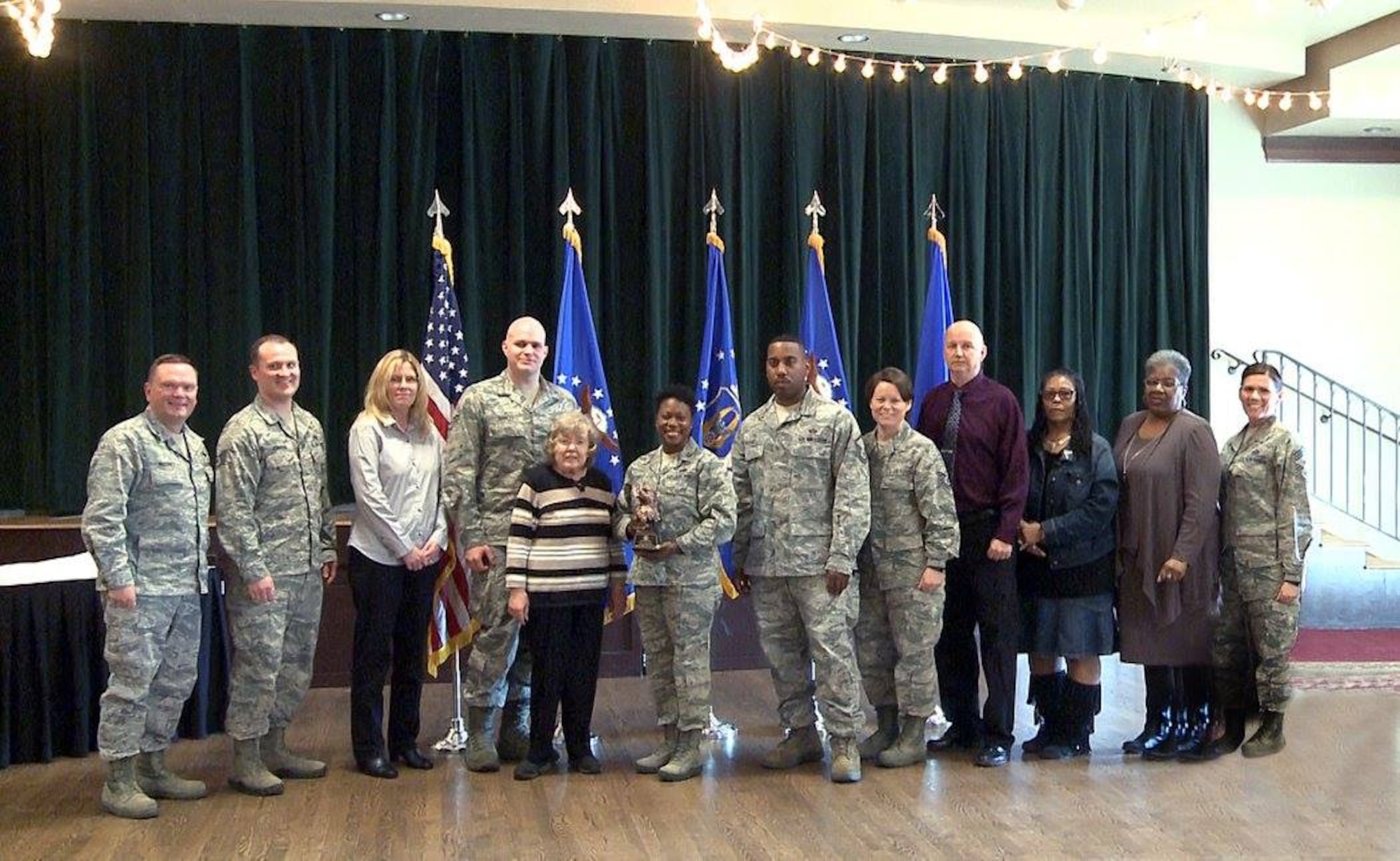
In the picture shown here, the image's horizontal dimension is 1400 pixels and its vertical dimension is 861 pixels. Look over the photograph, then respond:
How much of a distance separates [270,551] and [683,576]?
140 centimetres

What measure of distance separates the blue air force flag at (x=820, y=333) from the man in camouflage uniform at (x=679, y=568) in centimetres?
168

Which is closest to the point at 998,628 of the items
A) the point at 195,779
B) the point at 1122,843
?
the point at 1122,843

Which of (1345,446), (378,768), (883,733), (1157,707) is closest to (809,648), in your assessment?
(883,733)

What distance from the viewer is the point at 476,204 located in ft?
25.3

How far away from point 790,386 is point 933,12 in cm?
345

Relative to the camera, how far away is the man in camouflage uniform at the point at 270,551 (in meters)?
4.82

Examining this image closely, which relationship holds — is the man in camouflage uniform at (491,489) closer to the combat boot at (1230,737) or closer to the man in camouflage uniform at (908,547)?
the man in camouflage uniform at (908,547)

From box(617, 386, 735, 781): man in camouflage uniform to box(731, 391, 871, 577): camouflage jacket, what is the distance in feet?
0.58

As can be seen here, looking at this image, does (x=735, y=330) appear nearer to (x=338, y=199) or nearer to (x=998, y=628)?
(x=338, y=199)

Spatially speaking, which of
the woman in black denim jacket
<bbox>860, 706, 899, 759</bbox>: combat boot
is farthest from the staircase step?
<bbox>860, 706, 899, 759</bbox>: combat boot

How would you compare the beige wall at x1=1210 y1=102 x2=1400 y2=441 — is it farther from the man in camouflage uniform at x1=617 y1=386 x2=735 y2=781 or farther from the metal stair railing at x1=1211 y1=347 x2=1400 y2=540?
the man in camouflage uniform at x1=617 y1=386 x2=735 y2=781

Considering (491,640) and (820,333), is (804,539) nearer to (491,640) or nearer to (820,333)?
(491,640)

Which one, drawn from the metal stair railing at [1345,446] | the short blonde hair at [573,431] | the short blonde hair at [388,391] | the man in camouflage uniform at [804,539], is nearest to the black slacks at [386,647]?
the short blonde hair at [388,391]

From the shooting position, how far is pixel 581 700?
5.10 m
